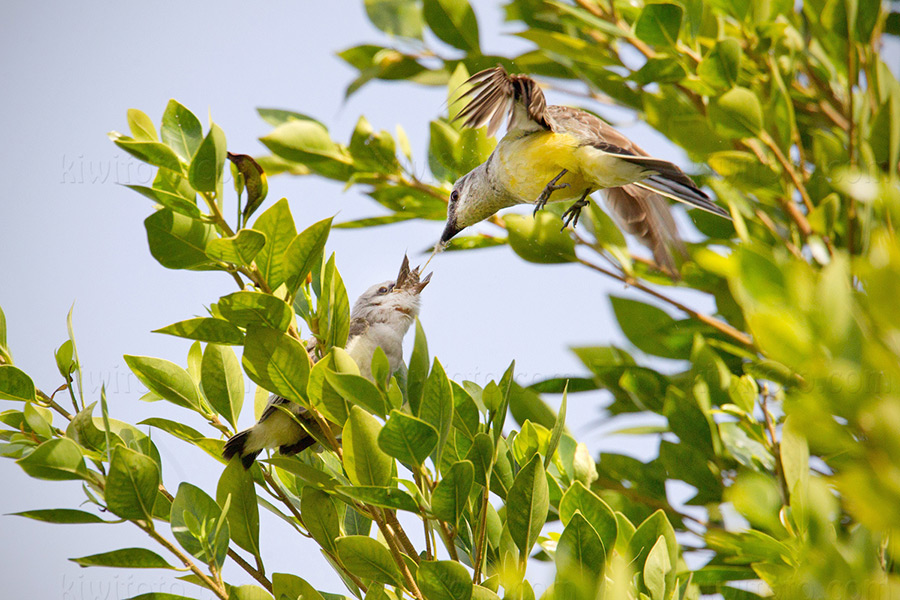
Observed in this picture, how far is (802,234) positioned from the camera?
2432 mm

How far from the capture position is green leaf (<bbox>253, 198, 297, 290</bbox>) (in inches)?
54.4

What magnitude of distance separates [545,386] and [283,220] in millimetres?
1470

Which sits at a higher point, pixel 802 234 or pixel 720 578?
pixel 802 234

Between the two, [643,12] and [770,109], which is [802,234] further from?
[643,12]

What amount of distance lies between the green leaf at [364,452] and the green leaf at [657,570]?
1.54 feet

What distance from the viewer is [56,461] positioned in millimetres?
1307

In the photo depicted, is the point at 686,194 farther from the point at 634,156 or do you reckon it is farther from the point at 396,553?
the point at 396,553

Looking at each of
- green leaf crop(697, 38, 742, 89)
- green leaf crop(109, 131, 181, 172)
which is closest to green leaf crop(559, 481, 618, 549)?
green leaf crop(109, 131, 181, 172)

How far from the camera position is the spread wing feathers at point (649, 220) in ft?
8.92

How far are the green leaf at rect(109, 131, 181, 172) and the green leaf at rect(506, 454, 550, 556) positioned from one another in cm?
84

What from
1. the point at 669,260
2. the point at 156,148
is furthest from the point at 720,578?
the point at 156,148

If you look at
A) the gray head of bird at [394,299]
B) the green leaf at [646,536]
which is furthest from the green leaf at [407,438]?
the gray head of bird at [394,299]

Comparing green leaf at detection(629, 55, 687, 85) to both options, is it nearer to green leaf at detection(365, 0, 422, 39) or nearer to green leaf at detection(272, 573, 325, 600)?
green leaf at detection(365, 0, 422, 39)

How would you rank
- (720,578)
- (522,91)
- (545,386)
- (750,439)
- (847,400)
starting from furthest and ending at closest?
1. (545,386)
2. (522,91)
3. (750,439)
4. (720,578)
5. (847,400)
